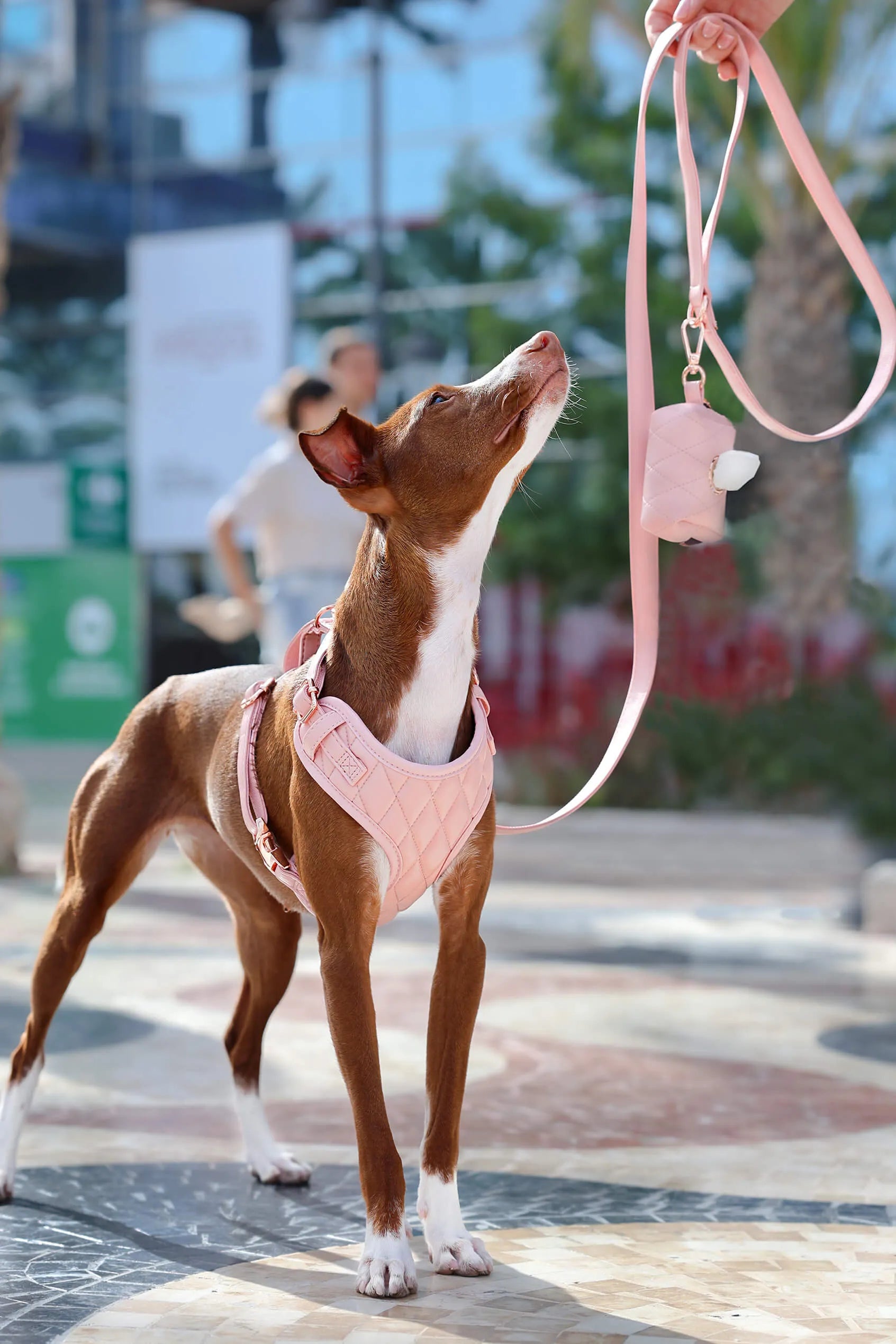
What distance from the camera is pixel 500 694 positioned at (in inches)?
673

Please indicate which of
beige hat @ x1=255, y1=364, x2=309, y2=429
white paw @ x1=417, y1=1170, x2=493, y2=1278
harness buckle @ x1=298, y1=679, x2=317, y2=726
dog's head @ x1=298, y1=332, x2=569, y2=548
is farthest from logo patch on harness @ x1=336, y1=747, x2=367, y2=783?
beige hat @ x1=255, y1=364, x2=309, y2=429

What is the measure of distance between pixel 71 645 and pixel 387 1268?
64.9 ft

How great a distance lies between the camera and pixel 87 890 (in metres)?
3.54

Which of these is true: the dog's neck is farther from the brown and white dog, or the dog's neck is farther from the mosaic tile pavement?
the mosaic tile pavement

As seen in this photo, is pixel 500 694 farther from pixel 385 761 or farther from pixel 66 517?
pixel 385 761

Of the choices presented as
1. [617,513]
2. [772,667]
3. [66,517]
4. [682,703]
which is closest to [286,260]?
[66,517]

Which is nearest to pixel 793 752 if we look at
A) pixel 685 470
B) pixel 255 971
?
pixel 255 971

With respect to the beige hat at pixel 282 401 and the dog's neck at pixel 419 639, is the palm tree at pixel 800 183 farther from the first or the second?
the dog's neck at pixel 419 639

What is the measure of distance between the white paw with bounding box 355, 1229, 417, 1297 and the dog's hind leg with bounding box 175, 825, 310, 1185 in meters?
0.84

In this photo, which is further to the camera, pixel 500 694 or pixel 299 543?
pixel 500 694

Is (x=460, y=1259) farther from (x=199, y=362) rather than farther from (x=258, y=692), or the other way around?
(x=199, y=362)

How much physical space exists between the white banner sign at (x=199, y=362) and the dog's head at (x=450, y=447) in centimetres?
1690

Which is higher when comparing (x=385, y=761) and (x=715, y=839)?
(x=385, y=761)

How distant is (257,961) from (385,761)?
1.03 m
